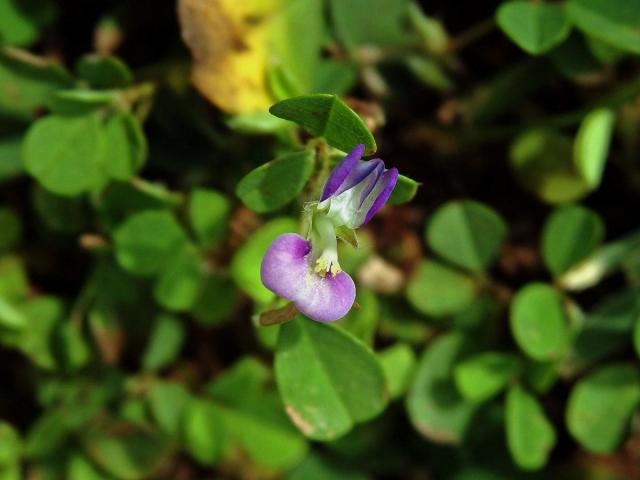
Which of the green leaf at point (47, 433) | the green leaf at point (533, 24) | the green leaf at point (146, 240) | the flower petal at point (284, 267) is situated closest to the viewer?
the flower petal at point (284, 267)

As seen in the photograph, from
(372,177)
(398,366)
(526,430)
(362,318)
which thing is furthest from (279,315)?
(526,430)

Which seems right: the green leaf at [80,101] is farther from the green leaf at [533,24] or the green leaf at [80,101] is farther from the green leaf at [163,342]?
the green leaf at [533,24]

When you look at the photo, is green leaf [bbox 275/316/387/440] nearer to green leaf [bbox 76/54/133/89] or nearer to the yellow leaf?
the yellow leaf

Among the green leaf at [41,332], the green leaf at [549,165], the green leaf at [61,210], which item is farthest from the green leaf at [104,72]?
the green leaf at [549,165]

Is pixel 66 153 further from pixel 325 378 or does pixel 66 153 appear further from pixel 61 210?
pixel 325 378

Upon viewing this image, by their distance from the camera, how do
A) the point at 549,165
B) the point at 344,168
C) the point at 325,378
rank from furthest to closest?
the point at 549,165 < the point at 325,378 < the point at 344,168

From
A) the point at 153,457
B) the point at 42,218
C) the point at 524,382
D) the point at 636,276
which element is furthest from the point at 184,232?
the point at 636,276

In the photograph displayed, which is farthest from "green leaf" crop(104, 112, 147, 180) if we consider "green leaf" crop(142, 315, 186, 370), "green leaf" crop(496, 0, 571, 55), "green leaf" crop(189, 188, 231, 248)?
"green leaf" crop(496, 0, 571, 55)
